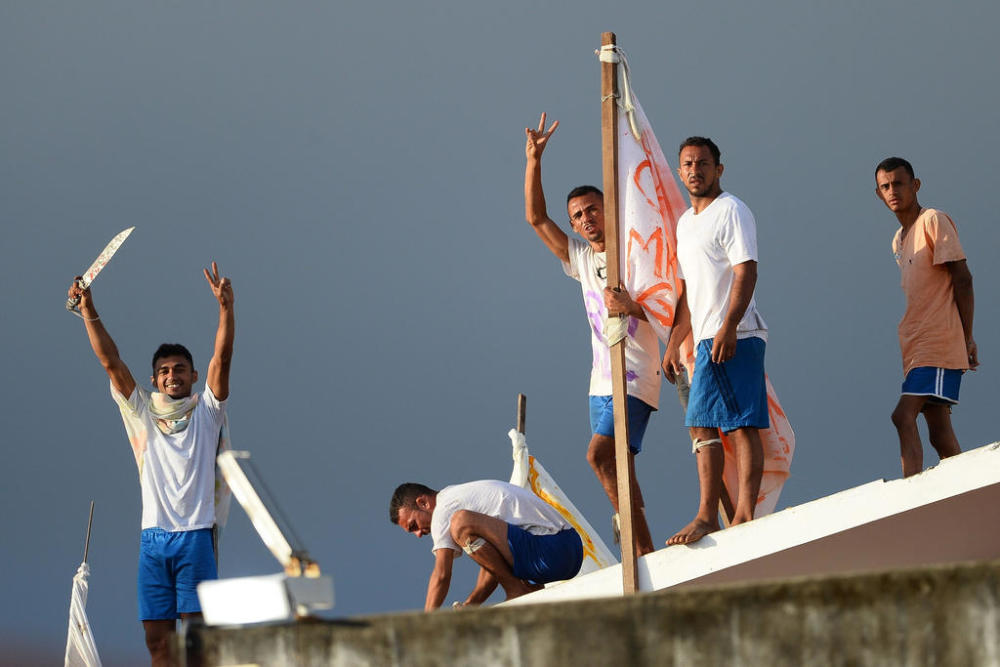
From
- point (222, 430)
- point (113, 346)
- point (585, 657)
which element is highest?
point (113, 346)

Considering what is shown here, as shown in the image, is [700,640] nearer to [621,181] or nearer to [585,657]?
[585,657]

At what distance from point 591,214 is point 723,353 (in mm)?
1311

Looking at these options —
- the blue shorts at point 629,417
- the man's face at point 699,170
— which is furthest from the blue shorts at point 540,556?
the man's face at point 699,170

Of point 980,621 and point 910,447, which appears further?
point 910,447

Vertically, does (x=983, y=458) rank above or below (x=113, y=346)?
below

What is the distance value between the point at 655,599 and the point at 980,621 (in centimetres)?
95

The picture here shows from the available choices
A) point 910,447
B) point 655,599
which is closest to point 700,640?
point 655,599

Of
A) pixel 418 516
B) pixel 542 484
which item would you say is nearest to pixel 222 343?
pixel 418 516

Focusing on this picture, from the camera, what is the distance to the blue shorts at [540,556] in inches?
270

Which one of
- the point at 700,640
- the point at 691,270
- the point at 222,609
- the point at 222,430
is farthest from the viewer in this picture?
the point at 222,430

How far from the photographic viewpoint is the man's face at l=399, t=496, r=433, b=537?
7074mm

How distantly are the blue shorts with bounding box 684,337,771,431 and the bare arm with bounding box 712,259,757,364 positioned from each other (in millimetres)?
68

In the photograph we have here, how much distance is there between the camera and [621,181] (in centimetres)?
662

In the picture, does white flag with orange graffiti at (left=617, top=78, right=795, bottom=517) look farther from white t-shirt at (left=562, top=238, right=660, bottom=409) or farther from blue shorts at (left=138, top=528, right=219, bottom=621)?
blue shorts at (left=138, top=528, right=219, bottom=621)
